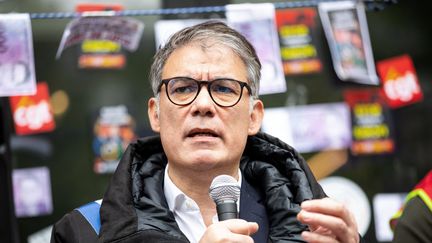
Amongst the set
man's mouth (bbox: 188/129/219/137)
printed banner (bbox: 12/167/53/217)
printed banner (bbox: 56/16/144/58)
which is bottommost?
printed banner (bbox: 12/167/53/217)

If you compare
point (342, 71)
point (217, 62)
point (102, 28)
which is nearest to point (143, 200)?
point (217, 62)

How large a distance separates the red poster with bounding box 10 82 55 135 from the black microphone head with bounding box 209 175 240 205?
2.51m

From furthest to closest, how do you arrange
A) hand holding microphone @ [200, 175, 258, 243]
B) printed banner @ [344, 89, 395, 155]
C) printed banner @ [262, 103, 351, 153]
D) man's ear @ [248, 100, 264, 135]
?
printed banner @ [344, 89, 395, 155] < printed banner @ [262, 103, 351, 153] < man's ear @ [248, 100, 264, 135] < hand holding microphone @ [200, 175, 258, 243]

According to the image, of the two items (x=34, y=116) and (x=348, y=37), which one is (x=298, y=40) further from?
(x=34, y=116)

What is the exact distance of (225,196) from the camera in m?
1.88

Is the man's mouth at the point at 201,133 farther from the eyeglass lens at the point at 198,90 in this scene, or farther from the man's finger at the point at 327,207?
the man's finger at the point at 327,207

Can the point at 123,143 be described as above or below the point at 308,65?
below

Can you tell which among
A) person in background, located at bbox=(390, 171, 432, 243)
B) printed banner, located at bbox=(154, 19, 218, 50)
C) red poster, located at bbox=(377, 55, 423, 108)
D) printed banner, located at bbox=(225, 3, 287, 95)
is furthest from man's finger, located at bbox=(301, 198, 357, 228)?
red poster, located at bbox=(377, 55, 423, 108)

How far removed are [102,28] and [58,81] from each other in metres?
0.75

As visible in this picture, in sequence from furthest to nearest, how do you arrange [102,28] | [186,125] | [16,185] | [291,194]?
[16,185] < [102,28] < [291,194] < [186,125]

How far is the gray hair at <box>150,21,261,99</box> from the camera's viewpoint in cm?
226

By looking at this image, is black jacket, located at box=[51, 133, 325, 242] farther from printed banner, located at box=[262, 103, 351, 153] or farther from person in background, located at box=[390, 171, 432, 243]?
printed banner, located at box=[262, 103, 351, 153]

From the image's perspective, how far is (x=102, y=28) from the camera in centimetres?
364

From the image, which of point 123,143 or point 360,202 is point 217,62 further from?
point 360,202
